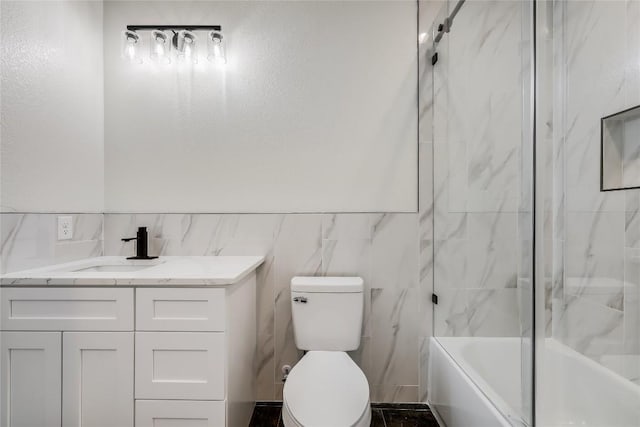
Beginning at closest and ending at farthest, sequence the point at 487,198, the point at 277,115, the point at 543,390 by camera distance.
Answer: the point at 543,390, the point at 487,198, the point at 277,115

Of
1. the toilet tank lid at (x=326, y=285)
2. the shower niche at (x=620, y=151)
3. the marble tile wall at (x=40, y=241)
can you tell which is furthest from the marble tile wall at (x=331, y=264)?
the shower niche at (x=620, y=151)

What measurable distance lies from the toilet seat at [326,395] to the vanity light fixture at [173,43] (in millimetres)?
1604

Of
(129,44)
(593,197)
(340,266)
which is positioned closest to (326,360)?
(340,266)

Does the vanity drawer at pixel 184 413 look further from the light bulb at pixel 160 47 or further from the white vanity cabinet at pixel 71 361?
the light bulb at pixel 160 47

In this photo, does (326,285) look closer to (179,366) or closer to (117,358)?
(179,366)

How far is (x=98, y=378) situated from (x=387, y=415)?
134 cm

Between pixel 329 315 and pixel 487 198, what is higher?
pixel 487 198

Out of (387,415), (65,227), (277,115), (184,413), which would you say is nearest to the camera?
(184,413)

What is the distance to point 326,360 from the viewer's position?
1488 mm

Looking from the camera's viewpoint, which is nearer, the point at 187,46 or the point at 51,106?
the point at 51,106

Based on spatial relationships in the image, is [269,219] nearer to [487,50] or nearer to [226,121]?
[226,121]

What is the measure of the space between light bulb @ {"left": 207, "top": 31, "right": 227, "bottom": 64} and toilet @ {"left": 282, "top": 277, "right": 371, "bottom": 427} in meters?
1.24

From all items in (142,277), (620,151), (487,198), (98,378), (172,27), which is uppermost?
(172,27)

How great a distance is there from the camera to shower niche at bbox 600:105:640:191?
1.14 metres
